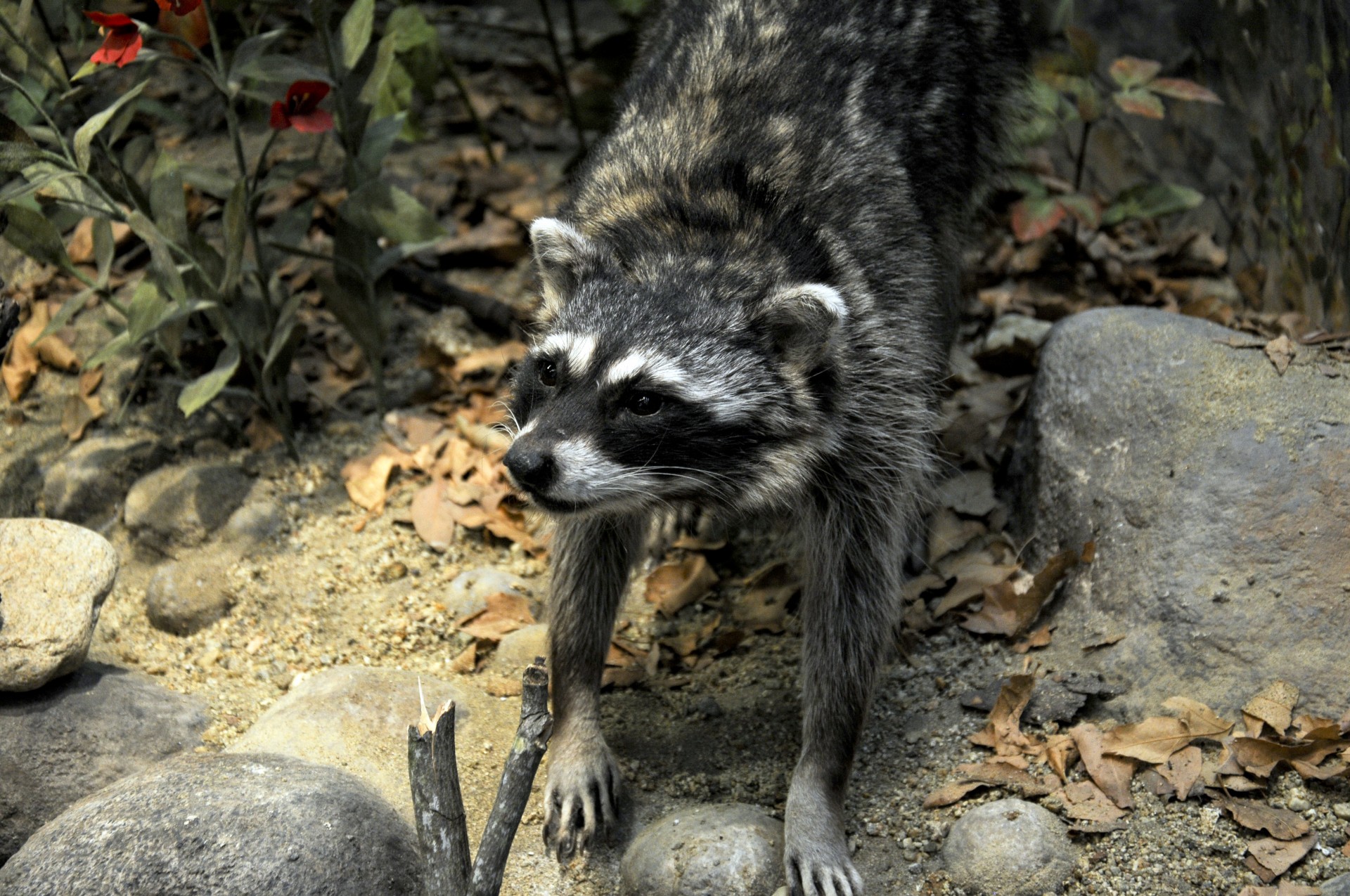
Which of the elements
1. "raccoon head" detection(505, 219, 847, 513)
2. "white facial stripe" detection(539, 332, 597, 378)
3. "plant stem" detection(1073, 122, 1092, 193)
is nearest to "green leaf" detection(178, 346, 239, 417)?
"raccoon head" detection(505, 219, 847, 513)

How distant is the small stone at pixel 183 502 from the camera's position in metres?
4.70

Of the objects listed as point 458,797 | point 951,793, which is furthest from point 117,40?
point 951,793

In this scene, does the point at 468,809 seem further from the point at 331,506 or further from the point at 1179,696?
the point at 1179,696

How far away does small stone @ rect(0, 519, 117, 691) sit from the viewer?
11.4 ft

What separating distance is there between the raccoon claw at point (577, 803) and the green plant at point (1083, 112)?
320 cm

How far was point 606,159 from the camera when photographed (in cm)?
418

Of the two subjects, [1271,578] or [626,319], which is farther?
[1271,578]

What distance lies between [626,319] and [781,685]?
1560 millimetres

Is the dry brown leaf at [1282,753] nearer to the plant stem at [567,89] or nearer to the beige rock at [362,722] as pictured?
the beige rock at [362,722]

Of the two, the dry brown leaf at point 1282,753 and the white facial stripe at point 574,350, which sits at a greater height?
the white facial stripe at point 574,350

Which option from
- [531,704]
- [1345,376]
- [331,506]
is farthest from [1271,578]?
[331,506]

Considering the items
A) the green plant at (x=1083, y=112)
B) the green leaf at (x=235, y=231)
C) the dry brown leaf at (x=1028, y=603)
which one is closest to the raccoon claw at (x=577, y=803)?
the dry brown leaf at (x=1028, y=603)

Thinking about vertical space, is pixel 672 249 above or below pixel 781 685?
above

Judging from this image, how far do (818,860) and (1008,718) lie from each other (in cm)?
83
